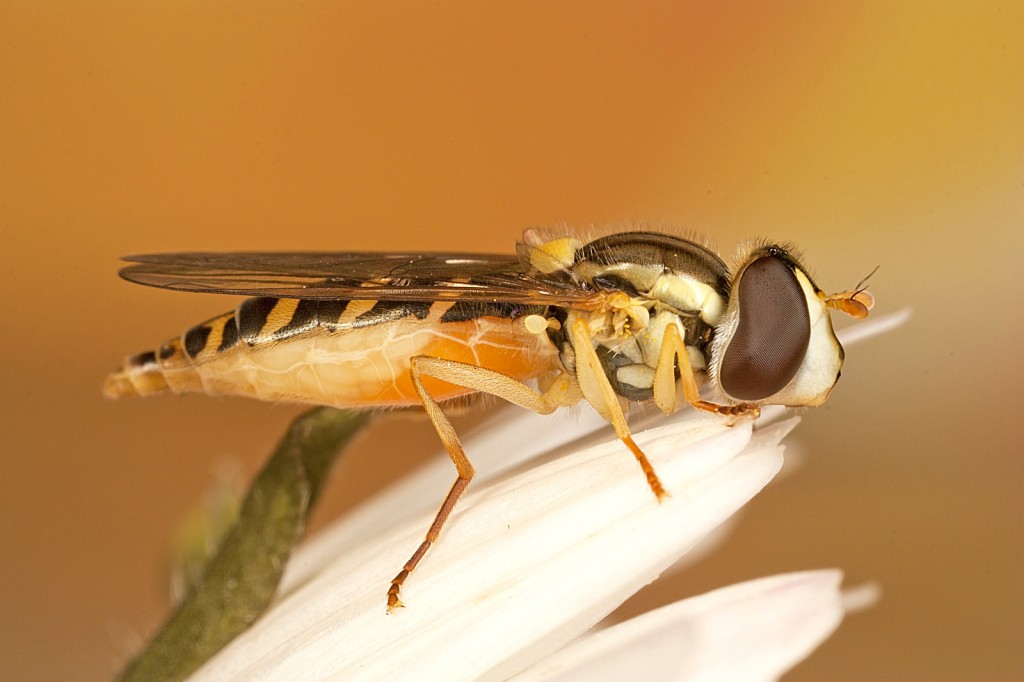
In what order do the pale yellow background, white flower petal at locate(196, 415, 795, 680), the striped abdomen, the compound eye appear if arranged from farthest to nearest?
1. the pale yellow background
2. the striped abdomen
3. the compound eye
4. white flower petal at locate(196, 415, 795, 680)

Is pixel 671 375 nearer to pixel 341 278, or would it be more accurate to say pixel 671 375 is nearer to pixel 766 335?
pixel 766 335

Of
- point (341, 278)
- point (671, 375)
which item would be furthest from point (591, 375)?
point (341, 278)

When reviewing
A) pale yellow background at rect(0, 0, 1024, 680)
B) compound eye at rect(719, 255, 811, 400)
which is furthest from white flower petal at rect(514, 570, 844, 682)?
pale yellow background at rect(0, 0, 1024, 680)

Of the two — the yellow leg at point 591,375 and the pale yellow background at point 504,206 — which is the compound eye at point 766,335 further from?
the pale yellow background at point 504,206

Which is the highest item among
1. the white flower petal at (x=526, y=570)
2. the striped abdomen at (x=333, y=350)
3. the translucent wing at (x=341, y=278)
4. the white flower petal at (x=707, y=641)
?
the translucent wing at (x=341, y=278)

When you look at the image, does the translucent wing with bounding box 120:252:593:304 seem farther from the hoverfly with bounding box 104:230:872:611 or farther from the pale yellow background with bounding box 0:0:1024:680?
the pale yellow background with bounding box 0:0:1024:680

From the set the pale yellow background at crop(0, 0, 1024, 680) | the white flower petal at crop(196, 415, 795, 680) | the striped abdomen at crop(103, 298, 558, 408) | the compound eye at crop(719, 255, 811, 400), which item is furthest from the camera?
the pale yellow background at crop(0, 0, 1024, 680)

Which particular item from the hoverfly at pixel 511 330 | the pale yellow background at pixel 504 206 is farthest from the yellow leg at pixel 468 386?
the pale yellow background at pixel 504 206
